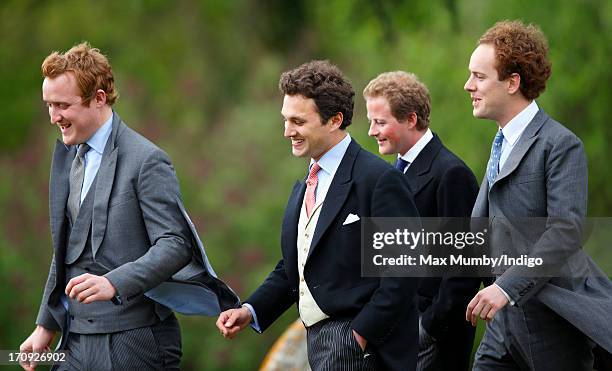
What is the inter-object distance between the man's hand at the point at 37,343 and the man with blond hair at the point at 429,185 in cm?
164

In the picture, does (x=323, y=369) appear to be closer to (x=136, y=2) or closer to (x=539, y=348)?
(x=539, y=348)

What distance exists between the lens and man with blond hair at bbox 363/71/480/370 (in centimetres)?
540

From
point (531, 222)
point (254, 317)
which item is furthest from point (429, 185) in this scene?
point (254, 317)

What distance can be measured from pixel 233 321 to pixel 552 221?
1.33 m

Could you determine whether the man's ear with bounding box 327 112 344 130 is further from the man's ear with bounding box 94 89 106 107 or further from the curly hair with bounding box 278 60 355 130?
the man's ear with bounding box 94 89 106 107

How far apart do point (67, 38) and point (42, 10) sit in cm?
69

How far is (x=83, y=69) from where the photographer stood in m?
4.91

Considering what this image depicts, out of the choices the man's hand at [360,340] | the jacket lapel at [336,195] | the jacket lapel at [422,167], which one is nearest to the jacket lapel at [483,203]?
the jacket lapel at [422,167]

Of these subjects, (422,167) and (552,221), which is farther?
(422,167)

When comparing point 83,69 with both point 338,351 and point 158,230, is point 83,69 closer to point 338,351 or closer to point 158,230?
point 158,230

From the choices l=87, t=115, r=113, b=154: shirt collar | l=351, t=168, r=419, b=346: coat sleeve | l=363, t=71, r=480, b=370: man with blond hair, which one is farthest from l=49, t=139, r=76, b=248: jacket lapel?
l=363, t=71, r=480, b=370: man with blond hair

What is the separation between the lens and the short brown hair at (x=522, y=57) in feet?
16.1

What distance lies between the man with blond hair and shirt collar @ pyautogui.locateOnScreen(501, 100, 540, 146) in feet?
1.97

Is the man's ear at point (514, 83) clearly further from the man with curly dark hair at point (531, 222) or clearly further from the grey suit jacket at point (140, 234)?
the grey suit jacket at point (140, 234)
